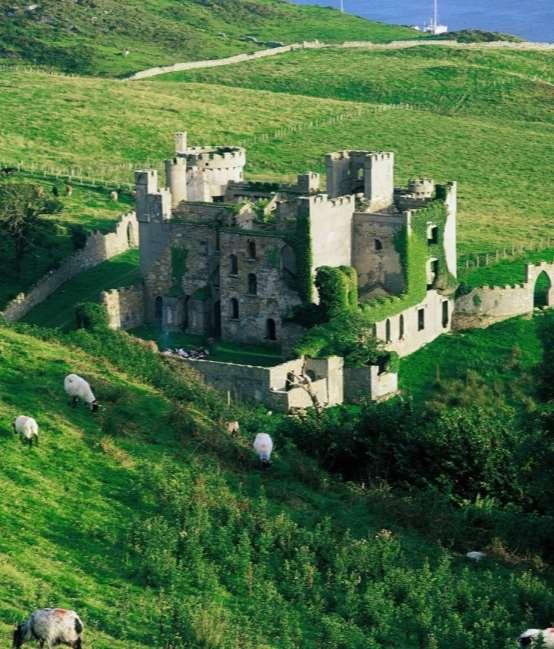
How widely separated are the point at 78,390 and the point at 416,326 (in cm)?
2503

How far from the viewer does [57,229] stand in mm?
76750

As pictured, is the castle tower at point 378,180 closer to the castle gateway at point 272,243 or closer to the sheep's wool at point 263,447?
the castle gateway at point 272,243

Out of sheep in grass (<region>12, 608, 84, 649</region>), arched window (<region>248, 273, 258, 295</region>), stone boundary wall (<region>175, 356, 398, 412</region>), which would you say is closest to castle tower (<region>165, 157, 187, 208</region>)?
arched window (<region>248, 273, 258, 295</region>)

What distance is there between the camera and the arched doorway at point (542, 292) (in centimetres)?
6794

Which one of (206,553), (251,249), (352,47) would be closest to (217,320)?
(251,249)

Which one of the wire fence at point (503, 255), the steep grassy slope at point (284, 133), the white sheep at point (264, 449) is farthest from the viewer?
the steep grassy slope at point (284, 133)

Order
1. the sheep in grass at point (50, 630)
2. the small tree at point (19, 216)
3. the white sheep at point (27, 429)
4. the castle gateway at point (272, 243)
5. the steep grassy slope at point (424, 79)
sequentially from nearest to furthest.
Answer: the sheep in grass at point (50, 630), the white sheep at point (27, 429), the castle gateway at point (272, 243), the small tree at point (19, 216), the steep grassy slope at point (424, 79)

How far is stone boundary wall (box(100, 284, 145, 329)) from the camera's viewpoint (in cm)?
6319

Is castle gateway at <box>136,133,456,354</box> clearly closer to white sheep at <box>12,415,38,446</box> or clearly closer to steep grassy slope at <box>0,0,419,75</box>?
white sheep at <box>12,415,38,446</box>

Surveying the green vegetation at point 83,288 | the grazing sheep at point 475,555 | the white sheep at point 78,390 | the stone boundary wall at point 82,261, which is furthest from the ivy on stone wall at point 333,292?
the grazing sheep at point 475,555

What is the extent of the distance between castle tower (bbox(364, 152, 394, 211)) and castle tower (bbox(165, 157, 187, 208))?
24.9 feet

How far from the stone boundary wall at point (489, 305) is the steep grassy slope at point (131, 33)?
81511mm

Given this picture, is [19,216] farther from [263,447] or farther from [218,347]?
[263,447]

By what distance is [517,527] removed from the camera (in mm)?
37469
